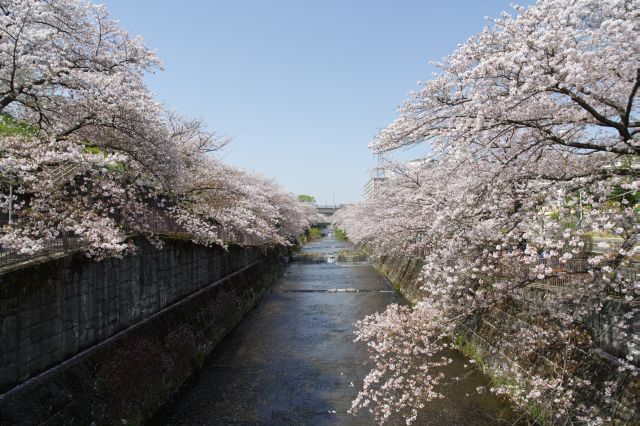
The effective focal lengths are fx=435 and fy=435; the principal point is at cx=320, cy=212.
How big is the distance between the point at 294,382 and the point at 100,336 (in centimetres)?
533

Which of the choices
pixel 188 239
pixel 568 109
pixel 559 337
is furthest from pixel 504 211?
pixel 188 239

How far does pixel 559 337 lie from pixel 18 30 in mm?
11386

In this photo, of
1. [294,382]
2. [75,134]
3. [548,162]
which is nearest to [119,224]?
[75,134]

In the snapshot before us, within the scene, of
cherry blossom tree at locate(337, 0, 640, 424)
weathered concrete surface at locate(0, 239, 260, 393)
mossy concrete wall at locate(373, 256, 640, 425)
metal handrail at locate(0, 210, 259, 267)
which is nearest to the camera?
cherry blossom tree at locate(337, 0, 640, 424)

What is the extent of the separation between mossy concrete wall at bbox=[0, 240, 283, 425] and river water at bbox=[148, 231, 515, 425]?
2.56 feet

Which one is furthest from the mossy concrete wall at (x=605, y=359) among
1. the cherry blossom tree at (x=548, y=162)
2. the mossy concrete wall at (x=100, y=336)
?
the mossy concrete wall at (x=100, y=336)

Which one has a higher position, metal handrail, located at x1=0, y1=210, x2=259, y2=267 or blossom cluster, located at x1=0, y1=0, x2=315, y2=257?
blossom cluster, located at x1=0, y1=0, x2=315, y2=257

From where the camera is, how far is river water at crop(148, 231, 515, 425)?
9.84m

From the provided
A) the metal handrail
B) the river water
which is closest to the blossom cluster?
the metal handrail

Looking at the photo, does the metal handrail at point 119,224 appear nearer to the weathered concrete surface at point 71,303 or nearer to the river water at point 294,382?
the weathered concrete surface at point 71,303

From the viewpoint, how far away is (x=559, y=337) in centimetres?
873

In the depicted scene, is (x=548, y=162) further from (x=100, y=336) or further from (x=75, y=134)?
(x=75, y=134)

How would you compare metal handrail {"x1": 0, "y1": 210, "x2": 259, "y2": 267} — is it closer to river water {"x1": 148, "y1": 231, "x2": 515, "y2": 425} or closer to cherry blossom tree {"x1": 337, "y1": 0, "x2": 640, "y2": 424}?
river water {"x1": 148, "y1": 231, "x2": 515, "y2": 425}

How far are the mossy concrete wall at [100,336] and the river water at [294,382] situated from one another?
2.56ft
